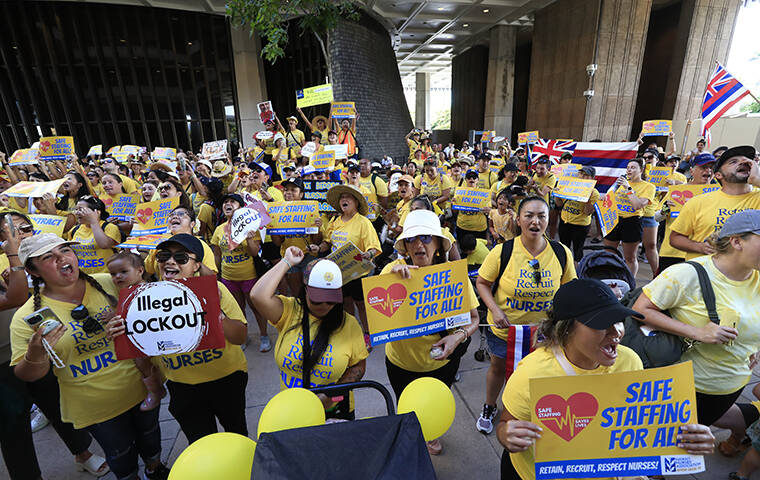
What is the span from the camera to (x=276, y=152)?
1013 cm

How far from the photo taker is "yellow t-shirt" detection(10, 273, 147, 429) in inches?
83.7

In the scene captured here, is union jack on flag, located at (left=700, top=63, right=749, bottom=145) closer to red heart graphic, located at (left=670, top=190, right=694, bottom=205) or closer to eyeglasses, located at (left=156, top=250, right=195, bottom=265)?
red heart graphic, located at (left=670, top=190, right=694, bottom=205)

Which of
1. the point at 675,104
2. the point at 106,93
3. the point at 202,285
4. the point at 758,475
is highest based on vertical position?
the point at 106,93

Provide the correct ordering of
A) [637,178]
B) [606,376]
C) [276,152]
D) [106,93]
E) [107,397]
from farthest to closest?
1. [106,93]
2. [276,152]
3. [637,178]
4. [107,397]
5. [606,376]

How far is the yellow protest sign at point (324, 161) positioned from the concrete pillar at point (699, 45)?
19069 millimetres

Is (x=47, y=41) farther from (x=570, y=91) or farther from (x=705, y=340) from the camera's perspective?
(x=570, y=91)

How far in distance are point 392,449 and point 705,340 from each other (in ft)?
6.95

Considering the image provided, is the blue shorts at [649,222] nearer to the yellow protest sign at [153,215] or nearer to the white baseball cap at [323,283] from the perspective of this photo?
the white baseball cap at [323,283]

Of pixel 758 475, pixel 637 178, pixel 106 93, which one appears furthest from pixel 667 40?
pixel 106 93

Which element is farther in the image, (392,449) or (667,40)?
(667,40)

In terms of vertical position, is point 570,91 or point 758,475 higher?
point 570,91

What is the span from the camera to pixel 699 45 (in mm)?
15758

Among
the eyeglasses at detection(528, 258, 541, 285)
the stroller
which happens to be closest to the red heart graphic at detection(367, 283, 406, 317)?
the eyeglasses at detection(528, 258, 541, 285)

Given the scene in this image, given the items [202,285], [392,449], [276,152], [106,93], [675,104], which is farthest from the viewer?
[106,93]
